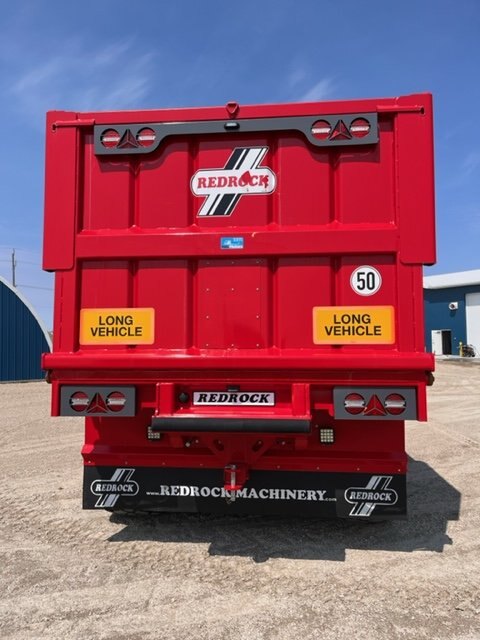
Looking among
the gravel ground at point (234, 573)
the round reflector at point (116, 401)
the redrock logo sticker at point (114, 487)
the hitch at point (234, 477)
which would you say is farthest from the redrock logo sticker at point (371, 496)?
the round reflector at point (116, 401)

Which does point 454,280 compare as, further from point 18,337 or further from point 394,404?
point 394,404

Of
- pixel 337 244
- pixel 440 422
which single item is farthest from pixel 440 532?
pixel 440 422

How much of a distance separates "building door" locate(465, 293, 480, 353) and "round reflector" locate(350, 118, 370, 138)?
36061 mm

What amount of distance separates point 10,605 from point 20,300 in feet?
64.6

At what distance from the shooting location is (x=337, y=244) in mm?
3520

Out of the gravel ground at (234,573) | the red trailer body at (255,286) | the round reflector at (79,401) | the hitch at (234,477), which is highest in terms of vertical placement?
the red trailer body at (255,286)

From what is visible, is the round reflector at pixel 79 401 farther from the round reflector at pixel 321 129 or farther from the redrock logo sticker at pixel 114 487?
the round reflector at pixel 321 129

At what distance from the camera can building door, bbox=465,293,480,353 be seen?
35906 millimetres

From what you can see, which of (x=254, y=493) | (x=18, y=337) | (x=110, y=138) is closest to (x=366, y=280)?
(x=254, y=493)

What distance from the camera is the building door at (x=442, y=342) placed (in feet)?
125

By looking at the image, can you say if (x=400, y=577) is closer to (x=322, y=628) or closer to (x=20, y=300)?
(x=322, y=628)

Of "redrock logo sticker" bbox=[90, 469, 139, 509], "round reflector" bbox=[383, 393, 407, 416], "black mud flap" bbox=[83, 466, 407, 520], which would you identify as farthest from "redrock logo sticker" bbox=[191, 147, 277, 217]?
"redrock logo sticker" bbox=[90, 469, 139, 509]

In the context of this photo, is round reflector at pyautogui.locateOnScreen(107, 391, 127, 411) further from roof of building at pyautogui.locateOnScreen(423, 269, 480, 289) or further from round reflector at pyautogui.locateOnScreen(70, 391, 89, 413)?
roof of building at pyautogui.locateOnScreen(423, 269, 480, 289)

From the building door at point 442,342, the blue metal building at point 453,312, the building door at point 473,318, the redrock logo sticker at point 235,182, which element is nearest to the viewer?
the redrock logo sticker at point 235,182
